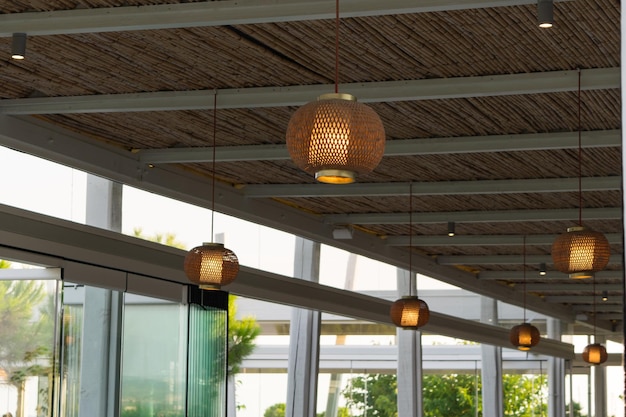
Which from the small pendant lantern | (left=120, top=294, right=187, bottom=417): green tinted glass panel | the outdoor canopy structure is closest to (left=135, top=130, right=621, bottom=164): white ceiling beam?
the outdoor canopy structure

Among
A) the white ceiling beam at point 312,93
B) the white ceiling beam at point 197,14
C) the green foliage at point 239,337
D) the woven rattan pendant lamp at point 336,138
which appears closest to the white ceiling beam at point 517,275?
the green foliage at point 239,337

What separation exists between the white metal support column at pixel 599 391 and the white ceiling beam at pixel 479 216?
13.5 metres

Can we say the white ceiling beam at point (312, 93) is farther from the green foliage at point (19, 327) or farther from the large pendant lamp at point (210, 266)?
the green foliage at point (19, 327)

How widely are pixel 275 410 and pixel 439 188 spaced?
35.4 ft

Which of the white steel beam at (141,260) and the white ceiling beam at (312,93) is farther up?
the white ceiling beam at (312,93)

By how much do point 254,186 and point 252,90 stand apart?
3214 mm

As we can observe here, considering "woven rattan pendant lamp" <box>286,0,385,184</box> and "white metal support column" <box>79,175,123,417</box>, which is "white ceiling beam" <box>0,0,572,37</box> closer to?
"woven rattan pendant lamp" <box>286,0,385,184</box>

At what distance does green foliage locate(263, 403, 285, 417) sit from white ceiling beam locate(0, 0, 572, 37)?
14.2 m

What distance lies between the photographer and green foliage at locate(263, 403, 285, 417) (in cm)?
1886

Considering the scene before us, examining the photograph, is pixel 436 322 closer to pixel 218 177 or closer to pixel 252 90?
pixel 218 177

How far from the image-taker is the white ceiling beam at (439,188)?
28.6 ft

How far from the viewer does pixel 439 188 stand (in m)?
9.13

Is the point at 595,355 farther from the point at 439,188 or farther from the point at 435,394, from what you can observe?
the point at 439,188

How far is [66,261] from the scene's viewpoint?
7.71 metres
